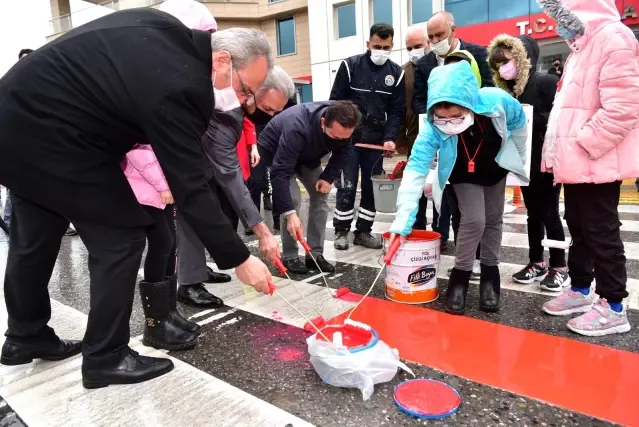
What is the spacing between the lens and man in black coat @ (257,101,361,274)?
11.3 feet

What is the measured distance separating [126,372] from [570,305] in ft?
7.75

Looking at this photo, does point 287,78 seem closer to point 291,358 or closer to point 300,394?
point 291,358

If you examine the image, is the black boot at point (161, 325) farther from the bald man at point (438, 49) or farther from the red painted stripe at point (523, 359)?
the bald man at point (438, 49)

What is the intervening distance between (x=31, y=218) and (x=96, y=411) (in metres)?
0.91

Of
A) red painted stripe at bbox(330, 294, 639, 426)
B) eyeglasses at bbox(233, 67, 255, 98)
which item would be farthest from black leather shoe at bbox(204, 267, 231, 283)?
eyeglasses at bbox(233, 67, 255, 98)

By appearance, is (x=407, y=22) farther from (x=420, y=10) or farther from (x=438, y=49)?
(x=438, y=49)

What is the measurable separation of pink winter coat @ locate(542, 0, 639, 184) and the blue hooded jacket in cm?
30

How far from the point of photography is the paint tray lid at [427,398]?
6.05ft

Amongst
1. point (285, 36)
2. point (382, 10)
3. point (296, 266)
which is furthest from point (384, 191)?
point (285, 36)

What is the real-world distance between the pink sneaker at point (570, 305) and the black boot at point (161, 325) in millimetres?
1987

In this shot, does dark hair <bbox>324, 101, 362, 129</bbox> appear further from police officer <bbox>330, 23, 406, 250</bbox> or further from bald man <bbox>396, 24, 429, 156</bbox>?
bald man <bbox>396, 24, 429, 156</bbox>

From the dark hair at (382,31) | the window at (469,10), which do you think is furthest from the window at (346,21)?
the dark hair at (382,31)

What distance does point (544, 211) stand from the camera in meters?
3.22

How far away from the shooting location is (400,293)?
3.06 m
